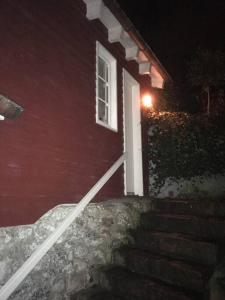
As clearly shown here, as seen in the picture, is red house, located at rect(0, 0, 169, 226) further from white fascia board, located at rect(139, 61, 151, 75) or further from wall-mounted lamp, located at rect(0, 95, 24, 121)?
white fascia board, located at rect(139, 61, 151, 75)

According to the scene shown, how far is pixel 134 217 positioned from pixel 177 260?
1414 mm

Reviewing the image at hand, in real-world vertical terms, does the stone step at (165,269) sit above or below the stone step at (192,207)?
below

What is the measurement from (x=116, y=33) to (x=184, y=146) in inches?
146

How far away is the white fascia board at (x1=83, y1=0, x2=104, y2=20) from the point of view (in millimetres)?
5184

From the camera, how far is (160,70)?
790 cm

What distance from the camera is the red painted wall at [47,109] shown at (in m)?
3.55

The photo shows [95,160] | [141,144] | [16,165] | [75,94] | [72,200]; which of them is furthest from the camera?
[141,144]

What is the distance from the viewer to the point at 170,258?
4.32 m

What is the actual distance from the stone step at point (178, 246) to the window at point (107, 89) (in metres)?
2.33

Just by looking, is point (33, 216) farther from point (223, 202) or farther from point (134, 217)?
point (223, 202)

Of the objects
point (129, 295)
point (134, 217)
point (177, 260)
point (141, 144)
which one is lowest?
point (129, 295)

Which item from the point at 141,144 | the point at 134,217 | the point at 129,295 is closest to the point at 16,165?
the point at 129,295

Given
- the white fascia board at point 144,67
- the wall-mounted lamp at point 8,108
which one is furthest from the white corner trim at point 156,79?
the wall-mounted lamp at point 8,108

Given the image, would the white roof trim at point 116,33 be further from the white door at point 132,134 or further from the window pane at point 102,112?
the window pane at point 102,112
